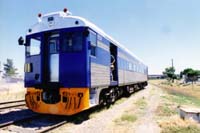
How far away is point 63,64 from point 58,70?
33 cm

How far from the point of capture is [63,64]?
30.9 feet

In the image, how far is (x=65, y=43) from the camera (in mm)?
9484

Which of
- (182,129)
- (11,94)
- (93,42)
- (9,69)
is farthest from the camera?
(9,69)

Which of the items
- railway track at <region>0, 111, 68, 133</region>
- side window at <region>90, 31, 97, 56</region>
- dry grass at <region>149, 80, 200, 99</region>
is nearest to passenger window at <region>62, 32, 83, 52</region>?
side window at <region>90, 31, 97, 56</region>

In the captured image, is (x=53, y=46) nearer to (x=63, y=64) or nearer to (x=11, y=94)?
(x=63, y=64)

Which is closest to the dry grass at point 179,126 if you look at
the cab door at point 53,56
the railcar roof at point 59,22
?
the cab door at point 53,56

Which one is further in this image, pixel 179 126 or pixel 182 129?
pixel 179 126

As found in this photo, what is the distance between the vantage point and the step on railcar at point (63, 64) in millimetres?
9070

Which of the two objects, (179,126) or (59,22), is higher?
(59,22)

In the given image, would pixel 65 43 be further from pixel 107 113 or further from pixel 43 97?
pixel 107 113

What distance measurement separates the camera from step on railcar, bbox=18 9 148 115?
9.07 meters

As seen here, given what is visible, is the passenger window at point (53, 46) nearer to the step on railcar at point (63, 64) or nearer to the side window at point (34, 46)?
the step on railcar at point (63, 64)

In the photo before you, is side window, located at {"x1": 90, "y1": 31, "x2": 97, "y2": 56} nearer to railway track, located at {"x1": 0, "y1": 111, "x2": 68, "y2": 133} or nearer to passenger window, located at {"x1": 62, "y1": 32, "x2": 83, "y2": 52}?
passenger window, located at {"x1": 62, "y1": 32, "x2": 83, "y2": 52}

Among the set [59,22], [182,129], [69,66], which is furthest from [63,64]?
[182,129]
